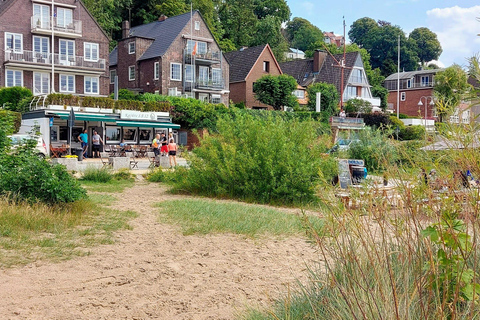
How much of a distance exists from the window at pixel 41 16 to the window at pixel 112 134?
437 inches

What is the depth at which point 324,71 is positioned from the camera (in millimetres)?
66688

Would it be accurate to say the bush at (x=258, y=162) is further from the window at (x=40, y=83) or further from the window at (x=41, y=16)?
the window at (x=41, y=16)

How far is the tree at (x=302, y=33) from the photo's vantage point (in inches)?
4230

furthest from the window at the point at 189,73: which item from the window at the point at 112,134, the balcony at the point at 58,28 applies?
the window at the point at 112,134

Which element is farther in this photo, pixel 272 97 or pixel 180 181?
pixel 272 97

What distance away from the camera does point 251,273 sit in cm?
615

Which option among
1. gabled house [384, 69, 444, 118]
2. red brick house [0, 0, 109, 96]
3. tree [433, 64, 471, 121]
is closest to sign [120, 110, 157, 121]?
red brick house [0, 0, 109, 96]

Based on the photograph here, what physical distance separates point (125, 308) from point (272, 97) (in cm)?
4808

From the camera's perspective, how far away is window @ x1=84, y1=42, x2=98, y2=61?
45.3 meters

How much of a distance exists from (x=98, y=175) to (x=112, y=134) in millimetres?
22469

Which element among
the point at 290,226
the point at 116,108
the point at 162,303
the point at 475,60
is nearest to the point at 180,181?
the point at 290,226

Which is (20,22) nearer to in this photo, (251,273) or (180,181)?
(180,181)

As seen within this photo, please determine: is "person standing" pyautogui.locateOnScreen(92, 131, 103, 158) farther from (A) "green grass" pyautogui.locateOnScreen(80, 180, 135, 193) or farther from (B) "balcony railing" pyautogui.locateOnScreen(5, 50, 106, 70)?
(A) "green grass" pyautogui.locateOnScreen(80, 180, 135, 193)

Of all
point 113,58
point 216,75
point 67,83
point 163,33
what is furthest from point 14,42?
point 216,75
